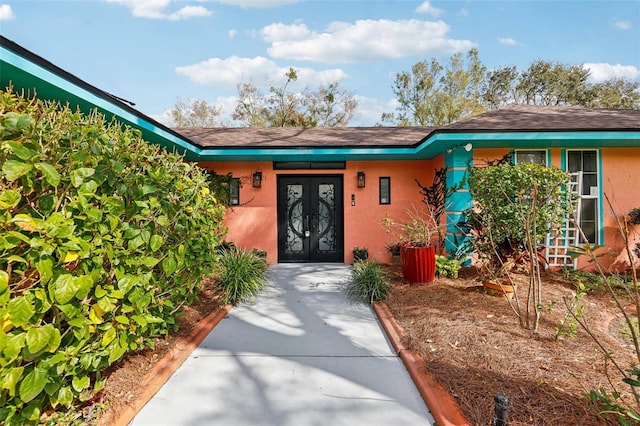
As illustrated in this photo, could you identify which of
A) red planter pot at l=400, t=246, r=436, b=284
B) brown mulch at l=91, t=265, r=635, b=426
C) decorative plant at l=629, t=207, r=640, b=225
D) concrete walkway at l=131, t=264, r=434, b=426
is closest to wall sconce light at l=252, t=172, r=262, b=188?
brown mulch at l=91, t=265, r=635, b=426

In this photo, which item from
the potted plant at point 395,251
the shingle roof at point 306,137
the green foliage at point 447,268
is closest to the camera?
the green foliage at point 447,268

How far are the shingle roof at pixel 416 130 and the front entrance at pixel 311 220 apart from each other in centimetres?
106

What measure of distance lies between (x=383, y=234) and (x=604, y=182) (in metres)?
4.62

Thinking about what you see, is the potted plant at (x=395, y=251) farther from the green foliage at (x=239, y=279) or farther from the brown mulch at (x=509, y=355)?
the green foliage at (x=239, y=279)

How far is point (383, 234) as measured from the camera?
295 inches

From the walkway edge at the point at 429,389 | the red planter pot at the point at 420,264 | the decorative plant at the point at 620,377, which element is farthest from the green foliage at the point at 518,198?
the walkway edge at the point at 429,389

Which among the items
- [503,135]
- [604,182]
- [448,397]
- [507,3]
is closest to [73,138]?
[448,397]

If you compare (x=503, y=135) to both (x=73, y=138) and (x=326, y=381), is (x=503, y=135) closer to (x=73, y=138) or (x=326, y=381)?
(x=326, y=381)

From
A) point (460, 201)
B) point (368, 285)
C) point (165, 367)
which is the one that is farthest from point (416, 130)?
point (165, 367)

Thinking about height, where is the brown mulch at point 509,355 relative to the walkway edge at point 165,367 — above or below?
above

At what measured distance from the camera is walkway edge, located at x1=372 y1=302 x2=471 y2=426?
6.68ft

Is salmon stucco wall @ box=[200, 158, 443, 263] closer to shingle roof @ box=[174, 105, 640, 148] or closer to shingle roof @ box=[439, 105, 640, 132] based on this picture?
shingle roof @ box=[174, 105, 640, 148]

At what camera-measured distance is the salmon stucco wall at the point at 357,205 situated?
7484 millimetres

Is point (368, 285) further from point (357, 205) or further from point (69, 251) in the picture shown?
point (69, 251)
